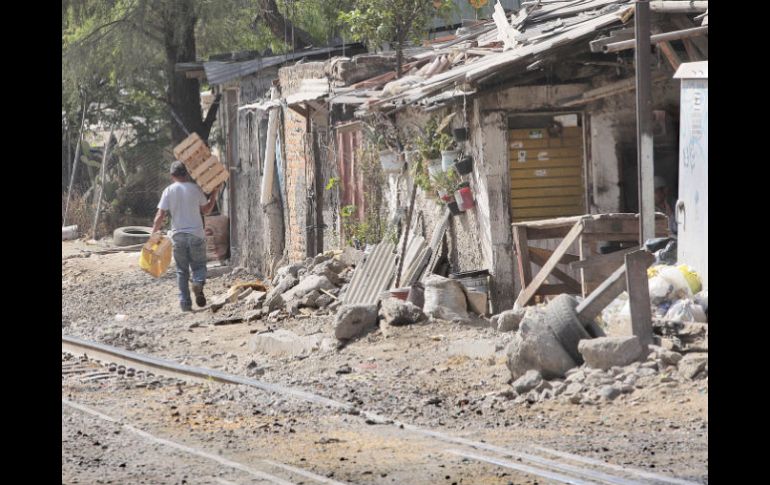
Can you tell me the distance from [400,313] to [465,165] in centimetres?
220

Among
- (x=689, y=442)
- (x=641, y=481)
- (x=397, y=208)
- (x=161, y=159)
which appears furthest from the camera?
(x=161, y=159)

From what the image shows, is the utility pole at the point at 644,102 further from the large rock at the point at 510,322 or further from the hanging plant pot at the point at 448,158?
the hanging plant pot at the point at 448,158

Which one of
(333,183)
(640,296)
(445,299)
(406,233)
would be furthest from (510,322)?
(333,183)

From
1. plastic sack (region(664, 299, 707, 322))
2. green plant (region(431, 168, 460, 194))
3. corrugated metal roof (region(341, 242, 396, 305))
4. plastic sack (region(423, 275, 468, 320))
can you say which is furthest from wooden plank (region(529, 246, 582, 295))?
plastic sack (region(664, 299, 707, 322))

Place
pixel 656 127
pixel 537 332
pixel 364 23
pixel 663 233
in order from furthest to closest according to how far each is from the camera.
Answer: pixel 364 23 < pixel 656 127 < pixel 663 233 < pixel 537 332

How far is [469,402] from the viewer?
32.9 feet

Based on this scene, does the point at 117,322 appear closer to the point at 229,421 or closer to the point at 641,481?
the point at 229,421

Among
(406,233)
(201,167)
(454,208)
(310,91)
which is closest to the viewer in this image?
(454,208)

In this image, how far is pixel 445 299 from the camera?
13812 mm

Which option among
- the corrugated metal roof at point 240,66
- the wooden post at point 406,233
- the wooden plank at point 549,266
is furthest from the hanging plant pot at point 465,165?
the corrugated metal roof at point 240,66

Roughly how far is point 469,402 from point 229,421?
1.91 m

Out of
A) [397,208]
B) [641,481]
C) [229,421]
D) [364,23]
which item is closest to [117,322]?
[397,208]

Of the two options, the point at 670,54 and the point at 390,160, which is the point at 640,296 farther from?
the point at 390,160
